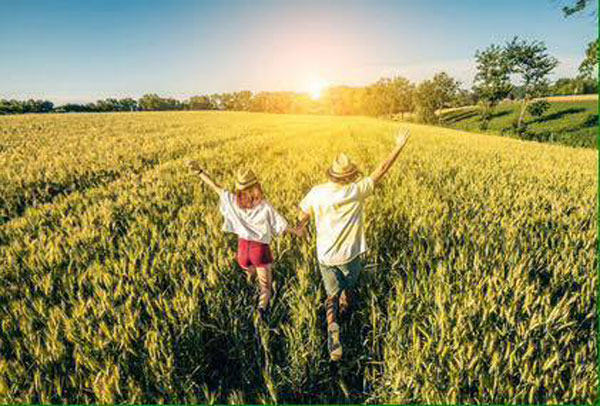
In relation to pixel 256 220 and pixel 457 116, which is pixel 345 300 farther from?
pixel 457 116

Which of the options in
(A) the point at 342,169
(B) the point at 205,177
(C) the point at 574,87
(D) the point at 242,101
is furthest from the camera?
(D) the point at 242,101

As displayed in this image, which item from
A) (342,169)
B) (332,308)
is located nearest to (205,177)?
(342,169)

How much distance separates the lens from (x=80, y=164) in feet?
29.7

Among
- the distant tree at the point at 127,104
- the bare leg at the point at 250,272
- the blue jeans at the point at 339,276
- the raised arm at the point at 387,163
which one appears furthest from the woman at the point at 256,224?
the distant tree at the point at 127,104

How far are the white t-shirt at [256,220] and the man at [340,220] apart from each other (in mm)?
234

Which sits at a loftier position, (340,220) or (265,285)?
(340,220)

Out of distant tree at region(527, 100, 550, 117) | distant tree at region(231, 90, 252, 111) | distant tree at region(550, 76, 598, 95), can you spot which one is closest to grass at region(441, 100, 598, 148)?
distant tree at region(527, 100, 550, 117)

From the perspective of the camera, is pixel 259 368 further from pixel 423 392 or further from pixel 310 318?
pixel 423 392

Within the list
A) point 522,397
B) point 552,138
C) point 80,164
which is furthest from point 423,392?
point 552,138

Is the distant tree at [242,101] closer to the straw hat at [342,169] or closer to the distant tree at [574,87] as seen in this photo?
the distant tree at [574,87]

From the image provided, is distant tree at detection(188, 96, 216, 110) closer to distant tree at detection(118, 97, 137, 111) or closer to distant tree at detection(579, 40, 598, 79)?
distant tree at detection(118, 97, 137, 111)

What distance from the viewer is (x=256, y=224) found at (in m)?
2.65

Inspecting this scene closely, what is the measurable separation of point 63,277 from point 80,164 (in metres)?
7.59

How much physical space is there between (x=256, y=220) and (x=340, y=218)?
0.70 m
